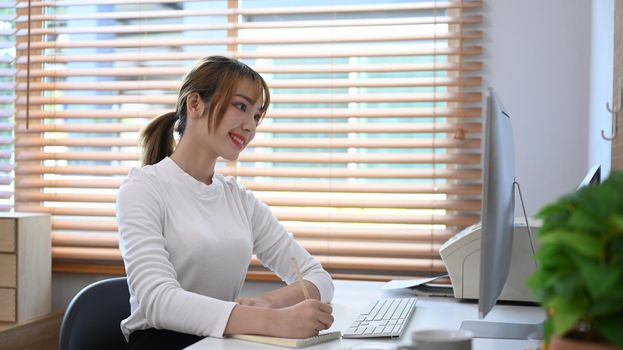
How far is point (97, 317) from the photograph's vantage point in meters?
1.83

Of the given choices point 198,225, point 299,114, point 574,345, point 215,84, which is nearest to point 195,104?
point 215,84

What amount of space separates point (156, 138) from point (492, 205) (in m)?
1.11

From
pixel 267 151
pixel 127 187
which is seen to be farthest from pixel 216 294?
pixel 267 151

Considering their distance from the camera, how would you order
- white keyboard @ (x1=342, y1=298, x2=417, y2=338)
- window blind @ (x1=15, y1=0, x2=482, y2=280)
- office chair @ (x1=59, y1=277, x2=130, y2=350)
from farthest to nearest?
window blind @ (x1=15, y1=0, x2=482, y2=280)
office chair @ (x1=59, y1=277, x2=130, y2=350)
white keyboard @ (x1=342, y1=298, x2=417, y2=338)

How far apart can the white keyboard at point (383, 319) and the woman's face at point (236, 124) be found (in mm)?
535

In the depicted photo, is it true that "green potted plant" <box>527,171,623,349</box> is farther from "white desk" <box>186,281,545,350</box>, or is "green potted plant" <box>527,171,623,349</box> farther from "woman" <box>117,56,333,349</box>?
"woman" <box>117,56,333,349</box>

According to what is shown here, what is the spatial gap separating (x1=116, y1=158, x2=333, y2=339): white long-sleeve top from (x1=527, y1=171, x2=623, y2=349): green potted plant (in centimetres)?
84

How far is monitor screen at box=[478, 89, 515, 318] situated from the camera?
1175 mm

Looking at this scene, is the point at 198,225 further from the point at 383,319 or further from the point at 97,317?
the point at 383,319

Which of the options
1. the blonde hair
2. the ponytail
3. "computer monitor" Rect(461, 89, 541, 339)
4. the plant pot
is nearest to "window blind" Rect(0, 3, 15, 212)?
the ponytail

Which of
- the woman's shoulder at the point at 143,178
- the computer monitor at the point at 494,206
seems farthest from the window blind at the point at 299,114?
the computer monitor at the point at 494,206

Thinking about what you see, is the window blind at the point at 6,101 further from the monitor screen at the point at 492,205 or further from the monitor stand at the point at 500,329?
the monitor screen at the point at 492,205

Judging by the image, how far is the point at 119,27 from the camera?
3.13 meters

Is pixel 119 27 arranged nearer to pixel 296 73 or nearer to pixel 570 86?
pixel 296 73
